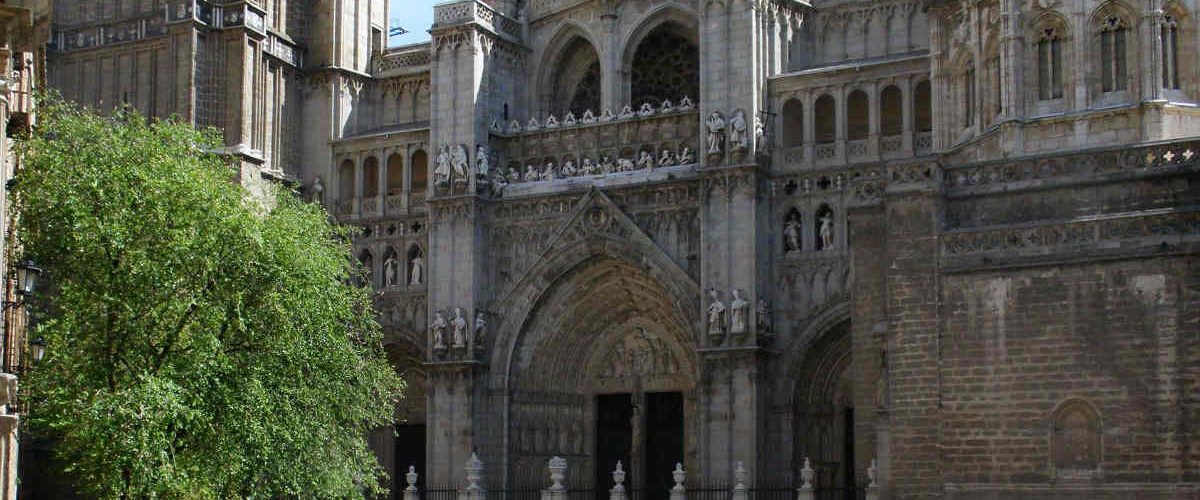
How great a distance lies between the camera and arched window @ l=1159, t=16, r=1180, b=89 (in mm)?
31891

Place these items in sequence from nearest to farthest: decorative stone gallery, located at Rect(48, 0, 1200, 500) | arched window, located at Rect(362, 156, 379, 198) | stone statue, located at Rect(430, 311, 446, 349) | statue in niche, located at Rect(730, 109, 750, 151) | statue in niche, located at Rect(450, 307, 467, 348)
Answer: decorative stone gallery, located at Rect(48, 0, 1200, 500) < statue in niche, located at Rect(730, 109, 750, 151) < statue in niche, located at Rect(450, 307, 467, 348) < stone statue, located at Rect(430, 311, 446, 349) < arched window, located at Rect(362, 156, 379, 198)

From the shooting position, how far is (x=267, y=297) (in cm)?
3241

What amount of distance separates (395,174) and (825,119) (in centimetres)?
1182

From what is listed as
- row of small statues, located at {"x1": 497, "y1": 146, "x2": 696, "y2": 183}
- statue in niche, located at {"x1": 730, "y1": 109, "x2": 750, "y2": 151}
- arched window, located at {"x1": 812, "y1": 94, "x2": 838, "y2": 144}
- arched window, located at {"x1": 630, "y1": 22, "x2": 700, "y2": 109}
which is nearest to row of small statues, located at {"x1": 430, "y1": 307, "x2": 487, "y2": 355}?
row of small statues, located at {"x1": 497, "y1": 146, "x2": 696, "y2": 183}

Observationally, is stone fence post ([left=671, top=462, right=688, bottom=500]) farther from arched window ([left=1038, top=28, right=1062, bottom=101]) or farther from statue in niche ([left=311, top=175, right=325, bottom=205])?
statue in niche ([left=311, top=175, right=325, bottom=205])

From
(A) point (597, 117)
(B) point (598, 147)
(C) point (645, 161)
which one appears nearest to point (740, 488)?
(C) point (645, 161)

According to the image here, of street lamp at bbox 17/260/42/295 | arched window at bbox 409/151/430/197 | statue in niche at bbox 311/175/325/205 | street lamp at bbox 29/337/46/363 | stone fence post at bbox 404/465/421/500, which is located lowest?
stone fence post at bbox 404/465/421/500

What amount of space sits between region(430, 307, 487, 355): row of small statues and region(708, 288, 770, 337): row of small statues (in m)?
6.10

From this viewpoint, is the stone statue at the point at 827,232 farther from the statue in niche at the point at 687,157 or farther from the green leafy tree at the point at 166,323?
the green leafy tree at the point at 166,323

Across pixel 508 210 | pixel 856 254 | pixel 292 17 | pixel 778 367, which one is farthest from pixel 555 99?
pixel 856 254

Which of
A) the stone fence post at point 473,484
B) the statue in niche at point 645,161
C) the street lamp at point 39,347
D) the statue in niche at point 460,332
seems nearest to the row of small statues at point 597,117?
the statue in niche at point 645,161

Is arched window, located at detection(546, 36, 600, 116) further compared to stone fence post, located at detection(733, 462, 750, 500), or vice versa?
arched window, located at detection(546, 36, 600, 116)

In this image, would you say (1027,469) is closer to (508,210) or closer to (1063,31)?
(1063,31)

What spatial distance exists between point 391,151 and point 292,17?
Answer: 177 inches
